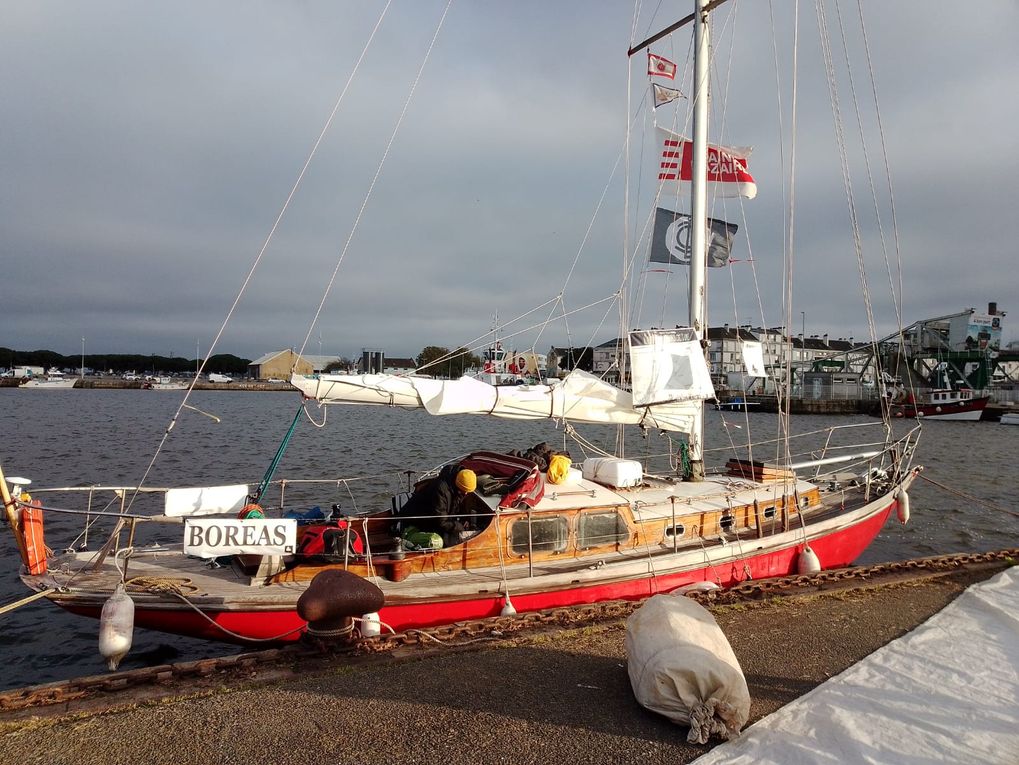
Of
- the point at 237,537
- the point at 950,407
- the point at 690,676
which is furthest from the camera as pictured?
the point at 950,407

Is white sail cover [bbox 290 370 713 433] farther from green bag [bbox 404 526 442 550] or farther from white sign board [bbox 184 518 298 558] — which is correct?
white sign board [bbox 184 518 298 558]

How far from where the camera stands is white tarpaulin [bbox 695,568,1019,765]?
15.0 ft

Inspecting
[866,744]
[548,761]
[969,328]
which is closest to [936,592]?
[866,744]

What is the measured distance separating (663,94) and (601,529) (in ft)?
34.0

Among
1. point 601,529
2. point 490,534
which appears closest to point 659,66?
point 601,529

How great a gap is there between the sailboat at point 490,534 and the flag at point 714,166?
1.56 meters

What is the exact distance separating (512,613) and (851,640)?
13.5 ft

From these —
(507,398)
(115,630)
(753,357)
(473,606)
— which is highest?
(753,357)

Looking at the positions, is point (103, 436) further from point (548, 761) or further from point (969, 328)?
point (969, 328)

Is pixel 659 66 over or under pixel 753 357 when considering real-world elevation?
over

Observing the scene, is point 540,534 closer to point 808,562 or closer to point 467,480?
point 467,480

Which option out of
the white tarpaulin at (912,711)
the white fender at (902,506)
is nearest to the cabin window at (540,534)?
the white tarpaulin at (912,711)

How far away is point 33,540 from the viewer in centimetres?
805

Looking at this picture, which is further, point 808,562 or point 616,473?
point 616,473
